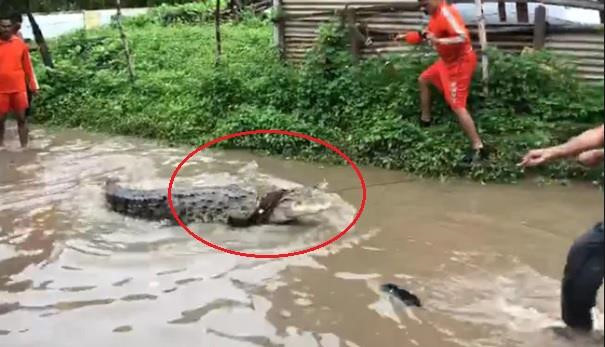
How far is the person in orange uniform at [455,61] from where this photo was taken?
25.1 ft

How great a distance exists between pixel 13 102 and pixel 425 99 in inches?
215

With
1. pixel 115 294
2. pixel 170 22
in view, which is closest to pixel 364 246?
pixel 115 294

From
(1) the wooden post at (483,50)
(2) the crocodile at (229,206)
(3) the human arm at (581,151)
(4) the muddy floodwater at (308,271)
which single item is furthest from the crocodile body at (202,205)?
(3) the human arm at (581,151)

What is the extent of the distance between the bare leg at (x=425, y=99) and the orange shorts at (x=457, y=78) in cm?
31

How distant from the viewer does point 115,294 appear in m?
5.21

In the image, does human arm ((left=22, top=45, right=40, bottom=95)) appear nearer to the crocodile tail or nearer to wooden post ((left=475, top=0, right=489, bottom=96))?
the crocodile tail

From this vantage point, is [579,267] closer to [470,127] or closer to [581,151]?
[581,151]

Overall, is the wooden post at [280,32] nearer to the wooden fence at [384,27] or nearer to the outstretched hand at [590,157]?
the wooden fence at [384,27]

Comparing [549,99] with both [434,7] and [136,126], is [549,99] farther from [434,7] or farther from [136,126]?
[136,126]

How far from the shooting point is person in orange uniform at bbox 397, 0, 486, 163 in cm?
766

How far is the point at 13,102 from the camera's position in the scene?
9938mm

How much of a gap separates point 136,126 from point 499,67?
17.5 ft

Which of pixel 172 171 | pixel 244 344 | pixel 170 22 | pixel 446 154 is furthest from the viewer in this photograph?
pixel 170 22

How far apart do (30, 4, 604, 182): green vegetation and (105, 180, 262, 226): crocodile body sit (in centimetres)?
219
